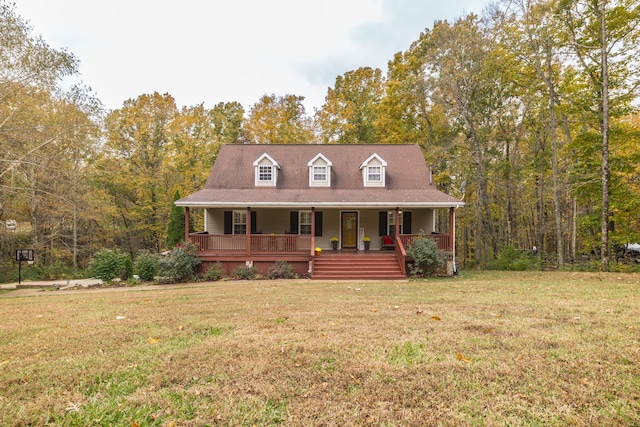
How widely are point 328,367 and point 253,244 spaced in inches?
455

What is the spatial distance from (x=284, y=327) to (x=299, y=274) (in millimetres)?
9070

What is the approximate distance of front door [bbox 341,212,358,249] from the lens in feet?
55.1

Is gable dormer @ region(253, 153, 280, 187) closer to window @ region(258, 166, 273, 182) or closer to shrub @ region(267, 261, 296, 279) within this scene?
window @ region(258, 166, 273, 182)

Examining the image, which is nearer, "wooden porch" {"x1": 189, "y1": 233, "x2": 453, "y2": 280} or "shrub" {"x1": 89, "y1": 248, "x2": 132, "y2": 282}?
"wooden porch" {"x1": 189, "y1": 233, "x2": 453, "y2": 280}

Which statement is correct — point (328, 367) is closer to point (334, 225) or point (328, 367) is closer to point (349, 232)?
point (334, 225)

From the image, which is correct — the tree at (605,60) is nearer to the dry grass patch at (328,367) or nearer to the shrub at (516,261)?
the shrub at (516,261)

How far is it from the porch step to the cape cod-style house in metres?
0.04

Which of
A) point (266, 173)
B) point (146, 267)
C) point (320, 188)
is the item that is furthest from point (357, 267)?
point (146, 267)

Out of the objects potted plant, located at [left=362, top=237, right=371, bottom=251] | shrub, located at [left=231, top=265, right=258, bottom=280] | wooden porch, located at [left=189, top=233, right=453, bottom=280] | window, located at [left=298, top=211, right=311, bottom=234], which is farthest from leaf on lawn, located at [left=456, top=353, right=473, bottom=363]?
window, located at [left=298, top=211, right=311, bottom=234]

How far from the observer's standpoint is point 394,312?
611 cm

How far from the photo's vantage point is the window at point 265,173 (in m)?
16.7

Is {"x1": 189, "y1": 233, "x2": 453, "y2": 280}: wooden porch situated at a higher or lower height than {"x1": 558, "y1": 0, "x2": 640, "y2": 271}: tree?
lower

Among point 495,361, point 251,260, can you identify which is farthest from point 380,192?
point 495,361

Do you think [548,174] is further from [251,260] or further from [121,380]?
[121,380]
